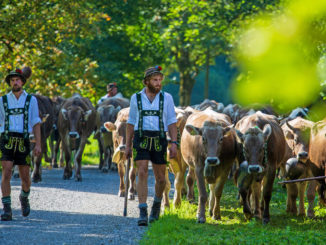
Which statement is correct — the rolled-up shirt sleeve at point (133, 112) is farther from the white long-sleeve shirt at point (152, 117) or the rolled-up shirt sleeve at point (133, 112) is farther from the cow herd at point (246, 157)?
the cow herd at point (246, 157)

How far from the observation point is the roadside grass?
31.2ft

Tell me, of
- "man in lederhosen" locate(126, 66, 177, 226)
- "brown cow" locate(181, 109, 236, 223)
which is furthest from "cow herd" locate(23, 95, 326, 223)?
"man in lederhosen" locate(126, 66, 177, 226)

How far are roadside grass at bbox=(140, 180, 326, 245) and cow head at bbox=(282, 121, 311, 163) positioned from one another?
1.09 m

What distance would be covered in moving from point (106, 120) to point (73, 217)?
1055 centimetres

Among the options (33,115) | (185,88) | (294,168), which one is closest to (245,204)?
(294,168)

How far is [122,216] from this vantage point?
1188cm

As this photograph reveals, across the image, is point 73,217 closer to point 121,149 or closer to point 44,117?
point 121,149

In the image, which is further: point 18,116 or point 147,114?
point 18,116

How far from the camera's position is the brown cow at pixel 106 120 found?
2141 cm

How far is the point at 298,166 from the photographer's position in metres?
13.3

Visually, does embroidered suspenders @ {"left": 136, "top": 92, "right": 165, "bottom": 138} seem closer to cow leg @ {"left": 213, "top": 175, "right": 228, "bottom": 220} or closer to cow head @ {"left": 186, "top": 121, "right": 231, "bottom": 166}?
cow head @ {"left": 186, "top": 121, "right": 231, "bottom": 166}

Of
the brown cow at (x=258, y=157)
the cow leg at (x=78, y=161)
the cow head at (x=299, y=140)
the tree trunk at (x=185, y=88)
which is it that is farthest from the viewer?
the tree trunk at (x=185, y=88)

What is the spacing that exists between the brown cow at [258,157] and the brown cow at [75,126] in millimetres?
7286

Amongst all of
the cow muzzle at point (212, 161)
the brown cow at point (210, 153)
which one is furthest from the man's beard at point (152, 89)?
the cow muzzle at point (212, 161)
